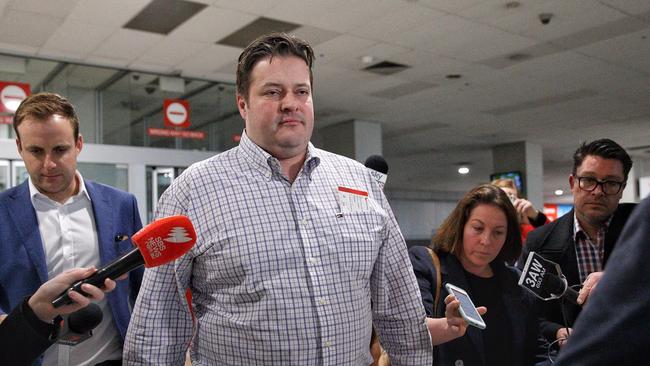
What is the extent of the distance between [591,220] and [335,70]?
6.42 metres

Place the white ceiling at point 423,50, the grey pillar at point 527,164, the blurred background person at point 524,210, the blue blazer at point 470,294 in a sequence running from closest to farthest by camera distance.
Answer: the blue blazer at point 470,294
the blurred background person at point 524,210
the white ceiling at point 423,50
the grey pillar at point 527,164

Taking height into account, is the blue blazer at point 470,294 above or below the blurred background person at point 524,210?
below

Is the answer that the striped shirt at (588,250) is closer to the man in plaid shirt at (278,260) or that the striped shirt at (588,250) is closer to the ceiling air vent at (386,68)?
the man in plaid shirt at (278,260)

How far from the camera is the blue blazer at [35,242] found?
1.83 m

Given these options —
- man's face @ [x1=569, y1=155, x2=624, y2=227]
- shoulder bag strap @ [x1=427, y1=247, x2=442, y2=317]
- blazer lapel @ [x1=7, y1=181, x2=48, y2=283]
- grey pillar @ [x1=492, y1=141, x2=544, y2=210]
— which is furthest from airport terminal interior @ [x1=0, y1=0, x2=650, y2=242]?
blazer lapel @ [x1=7, y1=181, x2=48, y2=283]

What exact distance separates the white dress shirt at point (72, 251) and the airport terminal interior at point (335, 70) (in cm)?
342

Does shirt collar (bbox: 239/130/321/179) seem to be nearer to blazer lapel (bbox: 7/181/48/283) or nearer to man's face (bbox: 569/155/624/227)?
blazer lapel (bbox: 7/181/48/283)

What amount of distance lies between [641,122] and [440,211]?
1428cm

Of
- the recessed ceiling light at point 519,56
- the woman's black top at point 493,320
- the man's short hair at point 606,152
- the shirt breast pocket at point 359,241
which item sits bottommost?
the woman's black top at point 493,320

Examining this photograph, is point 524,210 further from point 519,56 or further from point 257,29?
point 519,56

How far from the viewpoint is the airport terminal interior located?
6.23m

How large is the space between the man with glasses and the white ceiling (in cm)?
392

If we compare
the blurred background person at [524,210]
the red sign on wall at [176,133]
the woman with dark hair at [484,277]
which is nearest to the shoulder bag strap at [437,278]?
the woman with dark hair at [484,277]

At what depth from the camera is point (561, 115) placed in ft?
39.3
